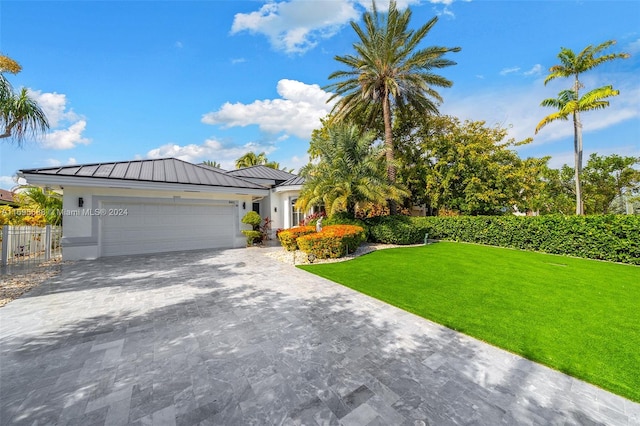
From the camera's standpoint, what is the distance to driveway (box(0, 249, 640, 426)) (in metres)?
2.31

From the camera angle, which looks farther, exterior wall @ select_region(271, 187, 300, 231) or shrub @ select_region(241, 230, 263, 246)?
exterior wall @ select_region(271, 187, 300, 231)

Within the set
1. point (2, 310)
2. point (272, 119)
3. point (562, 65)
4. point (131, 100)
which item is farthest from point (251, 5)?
point (562, 65)

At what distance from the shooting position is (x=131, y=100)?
1080cm

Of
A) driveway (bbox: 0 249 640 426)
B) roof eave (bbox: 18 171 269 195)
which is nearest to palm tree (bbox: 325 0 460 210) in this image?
roof eave (bbox: 18 171 269 195)

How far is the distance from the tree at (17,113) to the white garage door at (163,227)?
4.06m

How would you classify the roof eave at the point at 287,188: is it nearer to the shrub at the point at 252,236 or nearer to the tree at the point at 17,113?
the shrub at the point at 252,236

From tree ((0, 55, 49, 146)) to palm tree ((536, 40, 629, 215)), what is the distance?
81.6 ft

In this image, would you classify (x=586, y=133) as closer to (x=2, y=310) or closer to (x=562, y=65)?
(x=562, y=65)

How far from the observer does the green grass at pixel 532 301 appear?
3250mm

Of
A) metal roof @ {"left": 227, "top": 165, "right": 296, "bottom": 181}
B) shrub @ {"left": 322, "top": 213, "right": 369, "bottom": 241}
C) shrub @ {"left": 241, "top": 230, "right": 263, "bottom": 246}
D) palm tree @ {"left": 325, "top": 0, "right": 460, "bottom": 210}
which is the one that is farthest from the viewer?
metal roof @ {"left": 227, "top": 165, "right": 296, "bottom": 181}

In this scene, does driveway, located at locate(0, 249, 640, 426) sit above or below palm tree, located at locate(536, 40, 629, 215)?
below

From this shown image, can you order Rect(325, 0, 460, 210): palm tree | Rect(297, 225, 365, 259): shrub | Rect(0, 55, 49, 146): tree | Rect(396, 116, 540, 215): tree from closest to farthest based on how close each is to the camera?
1. Rect(0, 55, 49, 146): tree
2. Rect(297, 225, 365, 259): shrub
3. Rect(325, 0, 460, 210): palm tree
4. Rect(396, 116, 540, 215): tree

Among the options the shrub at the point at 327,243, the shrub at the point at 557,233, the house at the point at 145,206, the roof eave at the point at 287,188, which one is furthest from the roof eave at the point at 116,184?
the shrub at the point at 557,233

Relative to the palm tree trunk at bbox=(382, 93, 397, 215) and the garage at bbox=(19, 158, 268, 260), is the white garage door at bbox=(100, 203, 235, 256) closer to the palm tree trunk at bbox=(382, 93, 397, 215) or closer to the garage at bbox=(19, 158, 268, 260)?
the garage at bbox=(19, 158, 268, 260)
